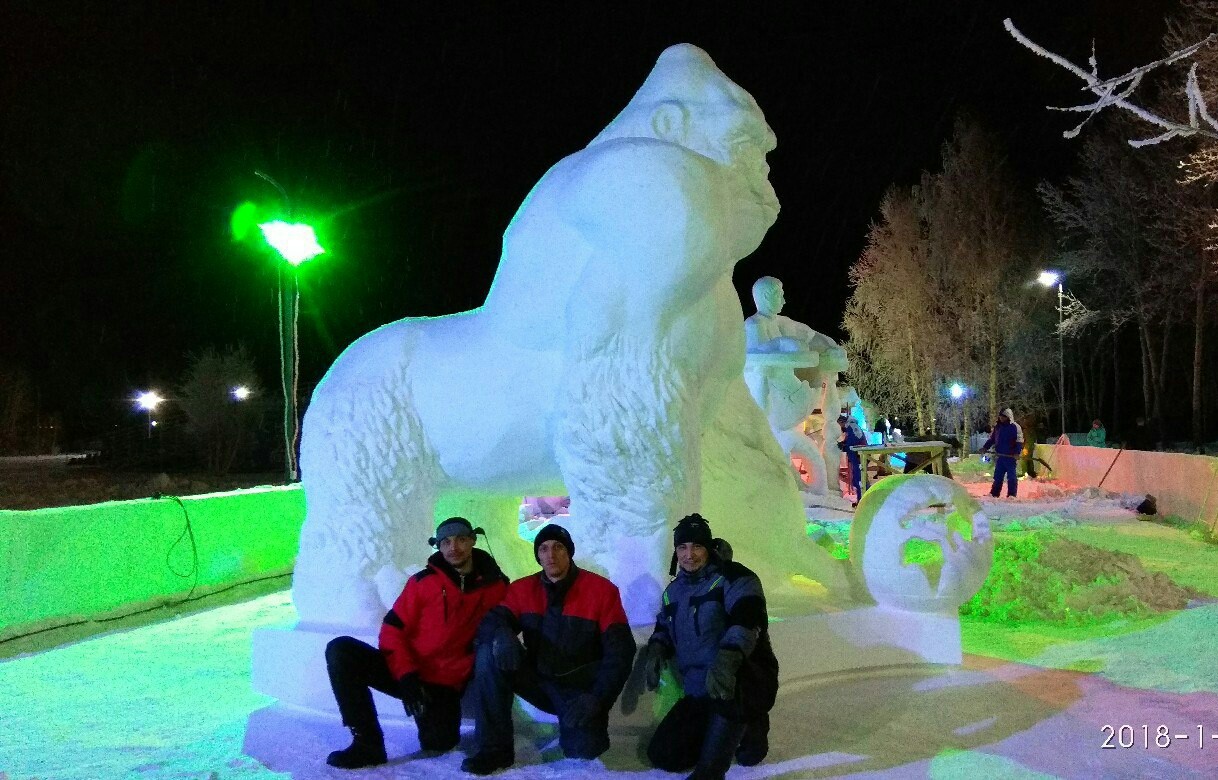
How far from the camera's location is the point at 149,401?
25.2 meters

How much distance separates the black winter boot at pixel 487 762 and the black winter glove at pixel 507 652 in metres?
0.28

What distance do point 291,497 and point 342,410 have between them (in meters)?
5.11

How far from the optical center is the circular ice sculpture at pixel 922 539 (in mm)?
3863

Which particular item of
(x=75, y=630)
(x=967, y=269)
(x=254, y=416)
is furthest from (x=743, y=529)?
(x=254, y=416)

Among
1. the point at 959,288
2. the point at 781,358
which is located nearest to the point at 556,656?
the point at 781,358

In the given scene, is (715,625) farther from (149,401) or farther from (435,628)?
(149,401)

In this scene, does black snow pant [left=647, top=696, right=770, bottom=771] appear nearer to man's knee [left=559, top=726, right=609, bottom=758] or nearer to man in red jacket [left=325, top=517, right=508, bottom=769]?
man's knee [left=559, top=726, right=609, bottom=758]

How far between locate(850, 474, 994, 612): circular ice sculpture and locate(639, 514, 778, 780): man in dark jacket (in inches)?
43.3

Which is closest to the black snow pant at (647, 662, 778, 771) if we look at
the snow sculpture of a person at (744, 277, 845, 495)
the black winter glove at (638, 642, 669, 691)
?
the black winter glove at (638, 642, 669, 691)

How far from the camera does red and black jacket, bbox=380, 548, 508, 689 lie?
3.13 metres

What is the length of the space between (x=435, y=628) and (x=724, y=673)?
3.42 feet

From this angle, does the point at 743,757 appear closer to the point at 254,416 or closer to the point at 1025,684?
the point at 1025,684

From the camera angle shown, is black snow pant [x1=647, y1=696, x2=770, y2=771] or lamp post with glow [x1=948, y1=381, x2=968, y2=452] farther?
lamp post with glow [x1=948, y1=381, x2=968, y2=452]

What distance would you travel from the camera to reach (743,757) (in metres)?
2.93
